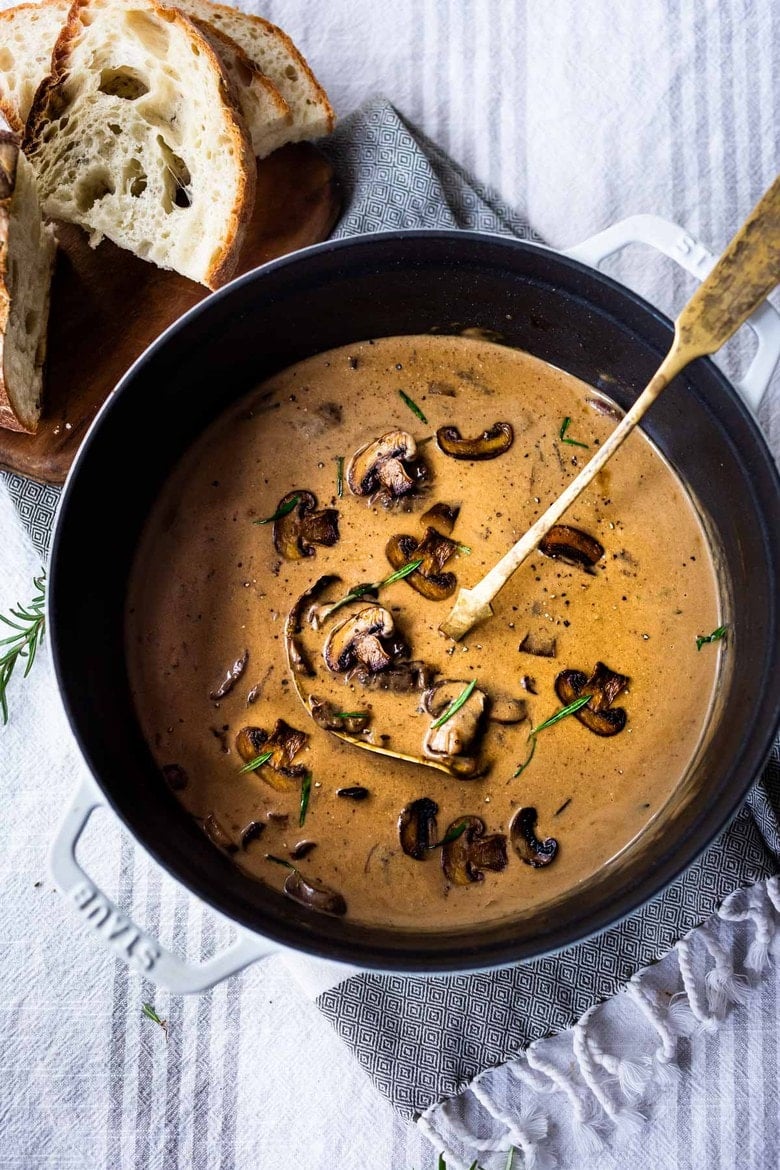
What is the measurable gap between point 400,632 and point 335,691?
0.18 m

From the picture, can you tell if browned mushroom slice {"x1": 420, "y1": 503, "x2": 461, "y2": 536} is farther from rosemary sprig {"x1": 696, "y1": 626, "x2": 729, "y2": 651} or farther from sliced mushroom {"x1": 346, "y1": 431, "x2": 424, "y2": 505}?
rosemary sprig {"x1": 696, "y1": 626, "x2": 729, "y2": 651}

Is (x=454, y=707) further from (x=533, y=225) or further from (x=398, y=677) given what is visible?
(x=533, y=225)

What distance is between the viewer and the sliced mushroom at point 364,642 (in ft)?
6.66

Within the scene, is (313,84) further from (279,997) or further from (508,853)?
(279,997)

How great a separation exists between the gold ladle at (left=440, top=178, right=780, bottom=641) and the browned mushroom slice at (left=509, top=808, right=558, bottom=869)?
1.48 ft

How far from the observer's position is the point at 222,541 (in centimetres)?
217

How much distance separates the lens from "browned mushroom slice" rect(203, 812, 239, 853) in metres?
2.10

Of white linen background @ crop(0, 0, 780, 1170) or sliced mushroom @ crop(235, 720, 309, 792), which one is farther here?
white linen background @ crop(0, 0, 780, 1170)

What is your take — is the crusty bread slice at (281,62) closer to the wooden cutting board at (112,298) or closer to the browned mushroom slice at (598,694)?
the wooden cutting board at (112,298)

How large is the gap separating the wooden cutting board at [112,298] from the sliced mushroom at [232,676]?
0.53 metres

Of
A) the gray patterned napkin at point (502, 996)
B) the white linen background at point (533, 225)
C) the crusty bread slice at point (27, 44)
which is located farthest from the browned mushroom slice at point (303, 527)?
the crusty bread slice at point (27, 44)

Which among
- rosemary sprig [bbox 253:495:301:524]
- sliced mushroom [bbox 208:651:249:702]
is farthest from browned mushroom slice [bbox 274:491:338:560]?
sliced mushroom [bbox 208:651:249:702]

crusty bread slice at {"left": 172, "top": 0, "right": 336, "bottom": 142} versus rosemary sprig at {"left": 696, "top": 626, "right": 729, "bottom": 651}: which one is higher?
crusty bread slice at {"left": 172, "top": 0, "right": 336, "bottom": 142}

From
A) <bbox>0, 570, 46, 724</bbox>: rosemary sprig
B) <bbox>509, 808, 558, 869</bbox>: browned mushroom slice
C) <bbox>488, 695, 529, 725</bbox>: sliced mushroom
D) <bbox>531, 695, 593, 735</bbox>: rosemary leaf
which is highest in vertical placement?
<bbox>531, 695, 593, 735</bbox>: rosemary leaf
